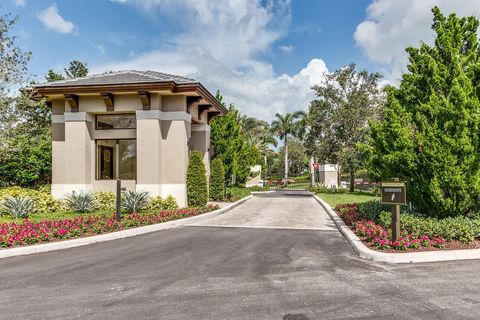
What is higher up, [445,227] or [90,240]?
[445,227]

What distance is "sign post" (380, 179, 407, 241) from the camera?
7828 mm

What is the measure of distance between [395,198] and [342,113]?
72.3ft

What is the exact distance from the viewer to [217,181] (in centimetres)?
1938

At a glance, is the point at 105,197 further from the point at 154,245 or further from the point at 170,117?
the point at 154,245

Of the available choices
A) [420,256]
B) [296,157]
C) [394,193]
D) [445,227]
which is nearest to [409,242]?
[420,256]

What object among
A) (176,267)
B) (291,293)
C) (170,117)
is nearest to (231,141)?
(170,117)

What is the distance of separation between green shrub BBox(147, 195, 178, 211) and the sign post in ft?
31.5

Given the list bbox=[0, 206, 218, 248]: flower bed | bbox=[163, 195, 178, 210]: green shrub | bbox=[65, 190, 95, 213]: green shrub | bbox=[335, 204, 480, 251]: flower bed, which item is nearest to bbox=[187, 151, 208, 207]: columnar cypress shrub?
bbox=[163, 195, 178, 210]: green shrub

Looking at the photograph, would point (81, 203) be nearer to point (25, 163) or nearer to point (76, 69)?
point (25, 163)

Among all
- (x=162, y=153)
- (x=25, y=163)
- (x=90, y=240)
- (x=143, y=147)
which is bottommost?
(x=90, y=240)

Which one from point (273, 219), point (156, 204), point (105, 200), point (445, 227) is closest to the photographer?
point (445, 227)

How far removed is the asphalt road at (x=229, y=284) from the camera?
4410 mm

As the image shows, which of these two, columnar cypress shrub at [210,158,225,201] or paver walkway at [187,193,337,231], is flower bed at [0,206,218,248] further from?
columnar cypress shrub at [210,158,225,201]

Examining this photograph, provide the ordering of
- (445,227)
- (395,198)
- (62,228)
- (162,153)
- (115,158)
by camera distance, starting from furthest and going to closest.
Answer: (115,158), (162,153), (62,228), (445,227), (395,198)
